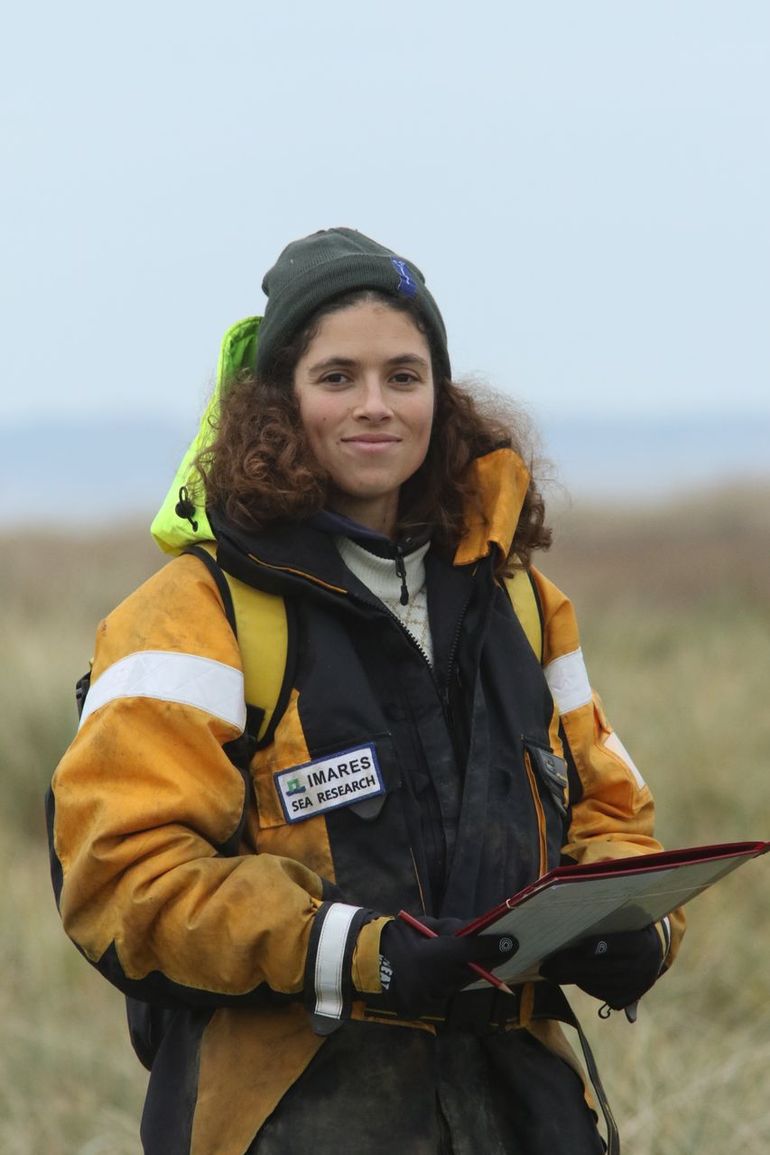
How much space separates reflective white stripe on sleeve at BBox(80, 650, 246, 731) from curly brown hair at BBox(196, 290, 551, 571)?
277 millimetres

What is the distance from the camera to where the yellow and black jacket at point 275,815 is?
2.46m

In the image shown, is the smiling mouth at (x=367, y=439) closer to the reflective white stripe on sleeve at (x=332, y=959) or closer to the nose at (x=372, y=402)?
the nose at (x=372, y=402)

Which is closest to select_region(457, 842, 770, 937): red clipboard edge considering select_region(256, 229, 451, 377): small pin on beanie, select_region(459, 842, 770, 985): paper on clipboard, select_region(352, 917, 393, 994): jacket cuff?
select_region(459, 842, 770, 985): paper on clipboard

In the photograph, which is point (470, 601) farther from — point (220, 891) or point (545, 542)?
point (220, 891)

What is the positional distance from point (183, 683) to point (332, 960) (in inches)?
17.5

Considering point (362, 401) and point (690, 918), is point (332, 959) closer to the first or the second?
point (362, 401)

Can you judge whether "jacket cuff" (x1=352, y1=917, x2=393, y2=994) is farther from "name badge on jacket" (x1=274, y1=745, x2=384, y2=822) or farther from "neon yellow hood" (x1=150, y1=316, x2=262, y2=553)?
"neon yellow hood" (x1=150, y1=316, x2=262, y2=553)

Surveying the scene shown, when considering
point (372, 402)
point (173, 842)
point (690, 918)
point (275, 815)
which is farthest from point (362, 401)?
point (690, 918)

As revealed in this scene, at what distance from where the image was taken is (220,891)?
2.45m

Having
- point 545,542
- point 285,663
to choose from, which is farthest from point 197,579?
point 545,542

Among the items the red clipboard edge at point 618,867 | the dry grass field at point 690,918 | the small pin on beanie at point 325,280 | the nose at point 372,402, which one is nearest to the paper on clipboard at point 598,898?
the red clipboard edge at point 618,867

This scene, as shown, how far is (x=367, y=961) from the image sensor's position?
2436 mm

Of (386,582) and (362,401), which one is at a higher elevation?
(362,401)

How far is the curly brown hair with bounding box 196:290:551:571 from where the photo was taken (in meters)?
2.77
